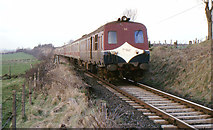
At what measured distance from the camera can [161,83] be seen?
11711 millimetres

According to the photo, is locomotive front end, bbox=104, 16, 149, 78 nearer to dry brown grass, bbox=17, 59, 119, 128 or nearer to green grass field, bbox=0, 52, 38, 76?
dry brown grass, bbox=17, 59, 119, 128

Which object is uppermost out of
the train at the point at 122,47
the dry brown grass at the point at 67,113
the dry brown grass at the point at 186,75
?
the train at the point at 122,47

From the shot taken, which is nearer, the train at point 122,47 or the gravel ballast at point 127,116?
the gravel ballast at point 127,116

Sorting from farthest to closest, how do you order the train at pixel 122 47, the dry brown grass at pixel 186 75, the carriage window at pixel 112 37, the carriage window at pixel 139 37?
the carriage window at pixel 139 37 → the carriage window at pixel 112 37 → the train at pixel 122 47 → the dry brown grass at pixel 186 75

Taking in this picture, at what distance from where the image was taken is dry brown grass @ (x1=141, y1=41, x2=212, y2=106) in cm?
863

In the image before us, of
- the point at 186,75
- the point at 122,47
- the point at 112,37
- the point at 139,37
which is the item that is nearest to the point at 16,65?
the point at 112,37

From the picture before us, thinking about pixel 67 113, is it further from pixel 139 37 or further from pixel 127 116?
pixel 139 37

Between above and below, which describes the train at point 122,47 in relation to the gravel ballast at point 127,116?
above

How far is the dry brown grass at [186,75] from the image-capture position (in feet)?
28.3

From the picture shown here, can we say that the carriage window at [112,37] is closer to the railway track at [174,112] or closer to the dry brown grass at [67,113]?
the dry brown grass at [67,113]

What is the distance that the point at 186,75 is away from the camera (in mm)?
10562

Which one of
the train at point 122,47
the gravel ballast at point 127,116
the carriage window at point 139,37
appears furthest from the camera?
the carriage window at point 139,37

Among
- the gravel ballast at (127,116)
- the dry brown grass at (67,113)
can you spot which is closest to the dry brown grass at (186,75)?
the gravel ballast at (127,116)

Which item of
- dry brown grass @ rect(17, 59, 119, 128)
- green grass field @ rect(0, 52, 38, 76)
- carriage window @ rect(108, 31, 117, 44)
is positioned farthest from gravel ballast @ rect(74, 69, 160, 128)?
green grass field @ rect(0, 52, 38, 76)
